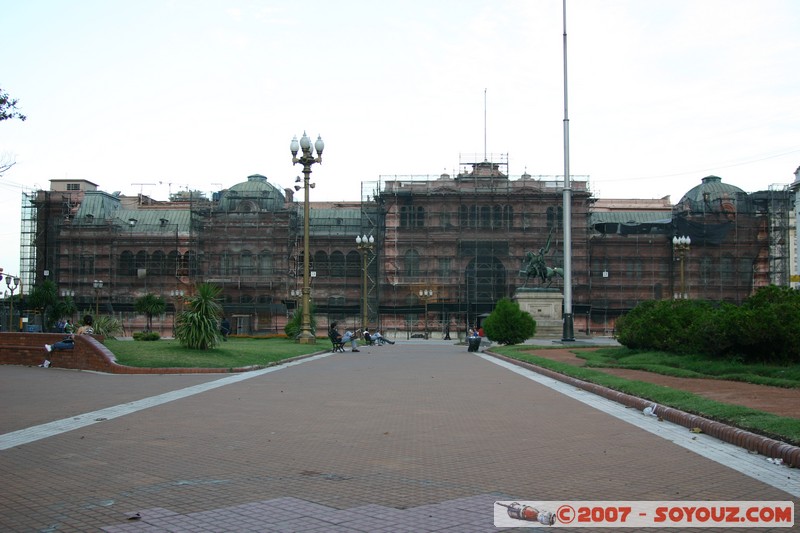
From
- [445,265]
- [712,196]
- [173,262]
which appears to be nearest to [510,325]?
[445,265]

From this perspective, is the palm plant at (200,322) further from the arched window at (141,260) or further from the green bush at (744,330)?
the arched window at (141,260)

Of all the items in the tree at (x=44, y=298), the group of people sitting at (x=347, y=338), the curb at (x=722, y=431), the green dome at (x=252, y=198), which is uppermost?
the green dome at (x=252, y=198)

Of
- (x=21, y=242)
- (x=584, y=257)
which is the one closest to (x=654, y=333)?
(x=584, y=257)

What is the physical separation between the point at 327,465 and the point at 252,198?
72664 mm

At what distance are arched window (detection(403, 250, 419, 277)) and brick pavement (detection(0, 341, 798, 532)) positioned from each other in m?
59.9

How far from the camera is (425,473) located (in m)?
8.25

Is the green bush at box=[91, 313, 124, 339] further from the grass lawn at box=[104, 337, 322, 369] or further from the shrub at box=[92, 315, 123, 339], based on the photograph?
the grass lawn at box=[104, 337, 322, 369]

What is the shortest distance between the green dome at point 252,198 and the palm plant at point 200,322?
5290cm

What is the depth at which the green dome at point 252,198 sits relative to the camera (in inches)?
3115

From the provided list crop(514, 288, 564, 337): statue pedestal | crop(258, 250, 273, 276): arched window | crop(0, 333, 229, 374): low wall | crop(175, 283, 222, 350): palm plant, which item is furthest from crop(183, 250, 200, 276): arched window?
crop(175, 283, 222, 350): palm plant

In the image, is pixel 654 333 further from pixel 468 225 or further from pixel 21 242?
pixel 21 242

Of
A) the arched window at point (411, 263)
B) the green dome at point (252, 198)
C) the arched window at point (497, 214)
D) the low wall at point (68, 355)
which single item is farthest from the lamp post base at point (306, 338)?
the green dome at point (252, 198)

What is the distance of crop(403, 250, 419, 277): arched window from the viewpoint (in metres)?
75.4

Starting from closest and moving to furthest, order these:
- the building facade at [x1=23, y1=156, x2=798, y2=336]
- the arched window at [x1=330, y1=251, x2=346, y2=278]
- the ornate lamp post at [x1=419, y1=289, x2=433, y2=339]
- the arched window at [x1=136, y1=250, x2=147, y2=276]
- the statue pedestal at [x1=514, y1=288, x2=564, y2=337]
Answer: the statue pedestal at [x1=514, y1=288, x2=564, y2=337]
the ornate lamp post at [x1=419, y1=289, x2=433, y2=339]
the building facade at [x1=23, y1=156, x2=798, y2=336]
the arched window at [x1=330, y1=251, x2=346, y2=278]
the arched window at [x1=136, y1=250, x2=147, y2=276]
